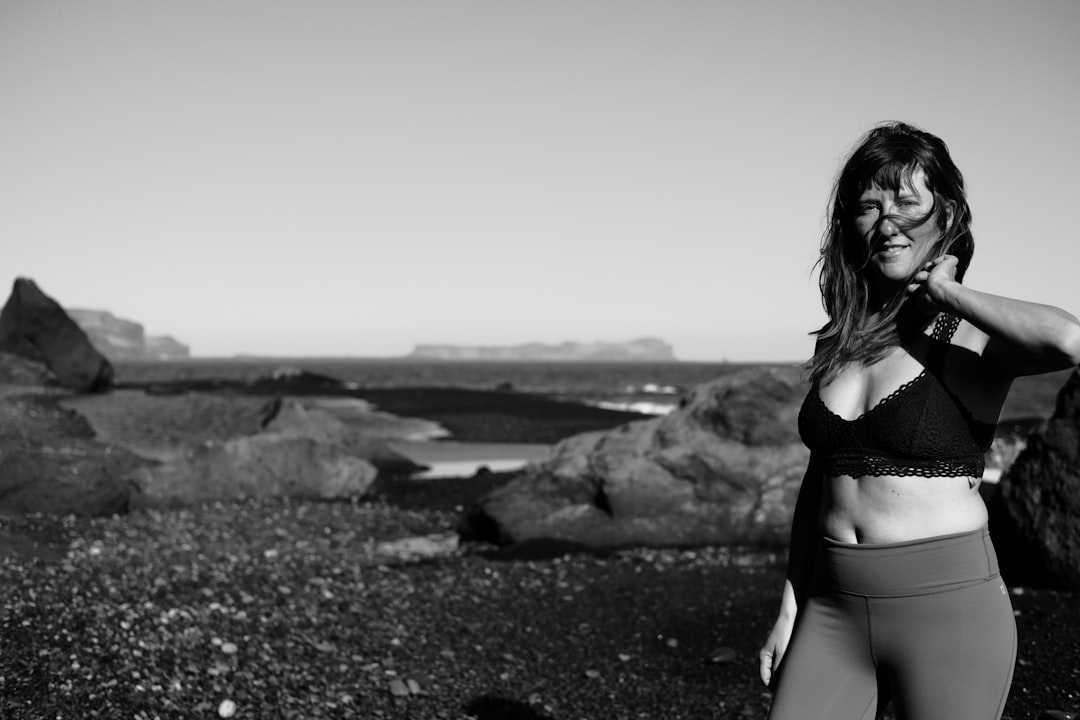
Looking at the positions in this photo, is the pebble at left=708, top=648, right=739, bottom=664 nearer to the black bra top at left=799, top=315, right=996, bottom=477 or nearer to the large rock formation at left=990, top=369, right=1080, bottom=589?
the large rock formation at left=990, top=369, right=1080, bottom=589

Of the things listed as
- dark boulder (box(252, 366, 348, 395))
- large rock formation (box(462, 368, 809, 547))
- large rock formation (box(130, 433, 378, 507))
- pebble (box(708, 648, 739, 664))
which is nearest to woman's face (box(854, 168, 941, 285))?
pebble (box(708, 648, 739, 664))

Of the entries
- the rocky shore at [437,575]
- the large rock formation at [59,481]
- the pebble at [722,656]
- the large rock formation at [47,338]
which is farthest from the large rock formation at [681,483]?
the large rock formation at [47,338]

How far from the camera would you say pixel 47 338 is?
37.9 m

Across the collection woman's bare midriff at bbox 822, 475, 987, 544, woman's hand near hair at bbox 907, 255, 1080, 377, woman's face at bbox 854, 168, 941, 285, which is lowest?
woman's bare midriff at bbox 822, 475, 987, 544

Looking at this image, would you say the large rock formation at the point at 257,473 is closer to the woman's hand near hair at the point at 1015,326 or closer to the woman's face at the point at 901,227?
the woman's face at the point at 901,227

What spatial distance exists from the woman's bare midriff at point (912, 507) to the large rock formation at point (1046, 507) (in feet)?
21.9

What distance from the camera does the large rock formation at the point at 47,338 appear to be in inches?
1441

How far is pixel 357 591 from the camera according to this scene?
9.51m

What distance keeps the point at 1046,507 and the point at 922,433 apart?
23.1ft

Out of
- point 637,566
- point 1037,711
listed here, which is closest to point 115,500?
point 637,566

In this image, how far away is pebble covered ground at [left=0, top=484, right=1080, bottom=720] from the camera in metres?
6.40

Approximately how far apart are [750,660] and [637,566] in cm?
347

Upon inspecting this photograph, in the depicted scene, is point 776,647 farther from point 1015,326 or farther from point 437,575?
point 437,575

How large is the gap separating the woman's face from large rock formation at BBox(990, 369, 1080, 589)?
22.3 ft
